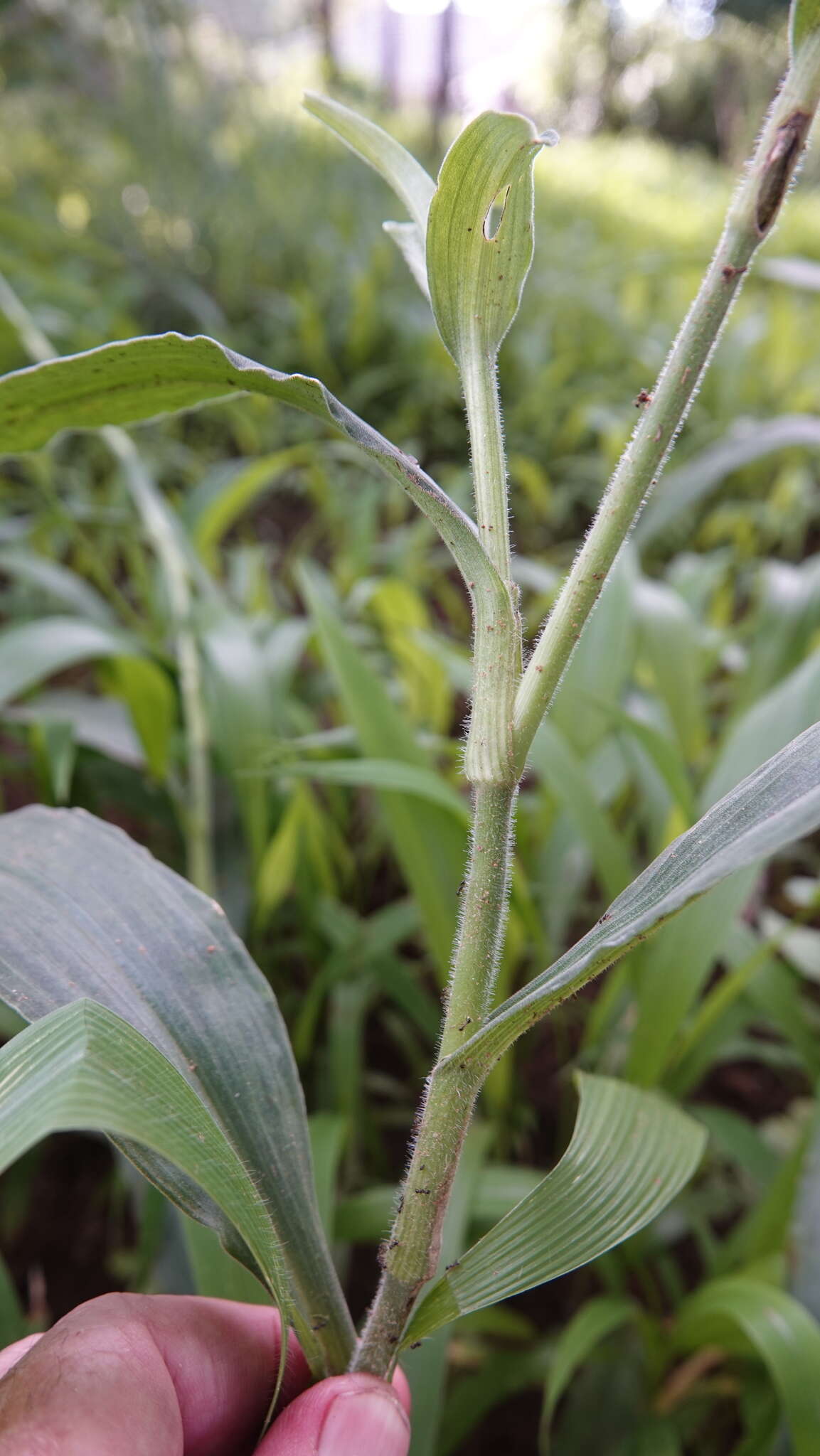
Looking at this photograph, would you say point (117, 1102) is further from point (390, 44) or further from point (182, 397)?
point (390, 44)

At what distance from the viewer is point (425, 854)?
0.64 m

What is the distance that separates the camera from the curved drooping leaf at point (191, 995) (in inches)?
12.6

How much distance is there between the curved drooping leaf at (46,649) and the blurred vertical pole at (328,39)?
4.73 meters

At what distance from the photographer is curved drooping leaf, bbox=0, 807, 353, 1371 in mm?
320

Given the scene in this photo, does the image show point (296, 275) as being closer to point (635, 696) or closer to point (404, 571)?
point (404, 571)

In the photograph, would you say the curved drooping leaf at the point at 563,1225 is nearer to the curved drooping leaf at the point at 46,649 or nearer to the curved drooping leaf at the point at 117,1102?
the curved drooping leaf at the point at 117,1102

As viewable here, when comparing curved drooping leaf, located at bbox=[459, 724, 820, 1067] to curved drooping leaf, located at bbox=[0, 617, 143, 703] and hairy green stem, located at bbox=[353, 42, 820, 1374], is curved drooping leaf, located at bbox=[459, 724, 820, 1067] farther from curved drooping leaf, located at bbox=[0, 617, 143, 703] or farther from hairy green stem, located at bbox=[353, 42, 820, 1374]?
curved drooping leaf, located at bbox=[0, 617, 143, 703]

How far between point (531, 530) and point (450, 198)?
1451 millimetres

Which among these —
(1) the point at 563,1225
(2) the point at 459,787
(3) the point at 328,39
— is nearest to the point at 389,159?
(1) the point at 563,1225

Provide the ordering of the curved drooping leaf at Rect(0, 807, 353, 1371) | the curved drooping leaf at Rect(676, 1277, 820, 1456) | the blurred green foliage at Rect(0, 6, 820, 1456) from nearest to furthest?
the curved drooping leaf at Rect(0, 807, 353, 1371) → the curved drooping leaf at Rect(676, 1277, 820, 1456) → the blurred green foliage at Rect(0, 6, 820, 1456)

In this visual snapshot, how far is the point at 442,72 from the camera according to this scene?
164 inches

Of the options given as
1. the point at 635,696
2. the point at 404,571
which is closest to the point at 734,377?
the point at 404,571

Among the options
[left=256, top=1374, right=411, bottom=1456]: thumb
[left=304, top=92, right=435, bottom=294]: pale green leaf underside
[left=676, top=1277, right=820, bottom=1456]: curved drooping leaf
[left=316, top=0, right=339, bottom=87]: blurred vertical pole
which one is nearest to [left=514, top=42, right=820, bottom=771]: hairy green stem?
[left=304, top=92, right=435, bottom=294]: pale green leaf underside

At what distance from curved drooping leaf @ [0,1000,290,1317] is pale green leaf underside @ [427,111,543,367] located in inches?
9.3
